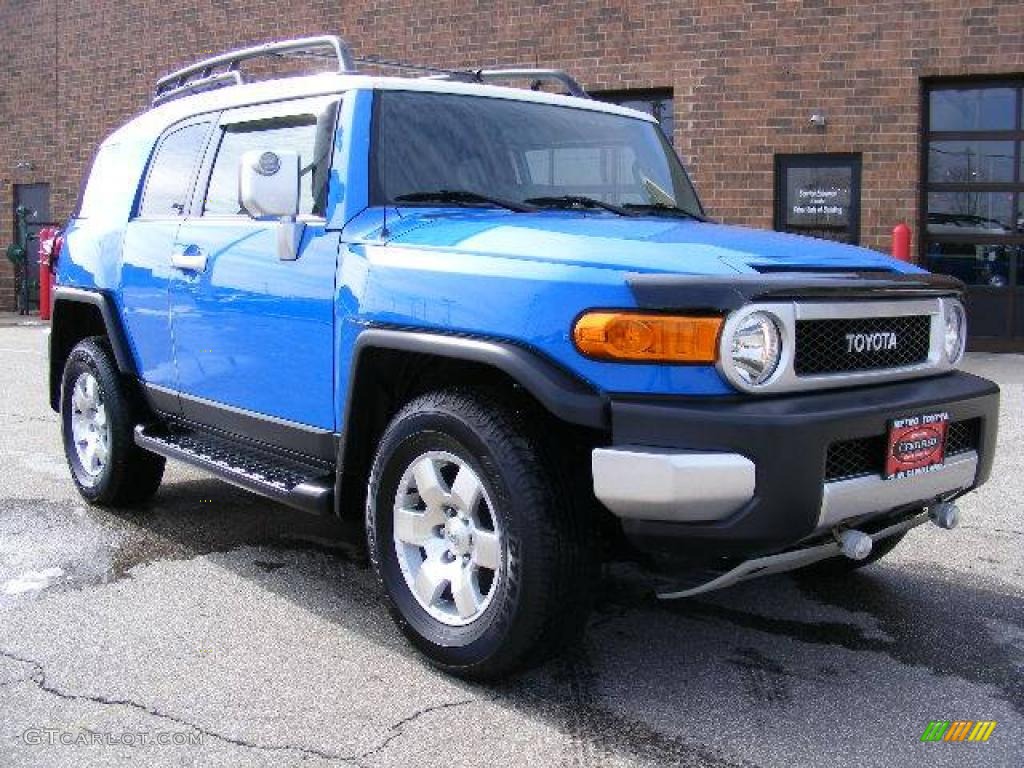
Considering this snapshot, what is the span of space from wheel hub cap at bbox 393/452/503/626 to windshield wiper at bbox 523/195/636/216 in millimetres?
1170

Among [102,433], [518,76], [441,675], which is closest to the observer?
[441,675]

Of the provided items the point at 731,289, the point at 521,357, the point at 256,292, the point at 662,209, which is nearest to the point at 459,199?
the point at 256,292

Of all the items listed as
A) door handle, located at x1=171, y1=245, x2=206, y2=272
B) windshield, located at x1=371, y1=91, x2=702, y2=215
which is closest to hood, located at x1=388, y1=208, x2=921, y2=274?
windshield, located at x1=371, y1=91, x2=702, y2=215

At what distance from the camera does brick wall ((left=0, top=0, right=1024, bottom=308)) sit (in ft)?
Result: 40.7

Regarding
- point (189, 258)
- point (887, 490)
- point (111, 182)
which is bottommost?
point (887, 490)

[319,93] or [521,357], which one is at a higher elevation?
[319,93]

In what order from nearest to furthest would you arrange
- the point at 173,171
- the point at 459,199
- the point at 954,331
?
the point at 954,331, the point at 459,199, the point at 173,171

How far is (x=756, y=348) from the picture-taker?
3.00 meters

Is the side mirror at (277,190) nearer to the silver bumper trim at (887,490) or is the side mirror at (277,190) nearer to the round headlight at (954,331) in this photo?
the silver bumper trim at (887,490)

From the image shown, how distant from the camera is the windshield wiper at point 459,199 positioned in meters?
3.92

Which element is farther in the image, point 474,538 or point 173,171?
point 173,171

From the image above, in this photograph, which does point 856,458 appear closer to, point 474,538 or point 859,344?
point 859,344

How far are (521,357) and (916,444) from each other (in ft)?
3.94

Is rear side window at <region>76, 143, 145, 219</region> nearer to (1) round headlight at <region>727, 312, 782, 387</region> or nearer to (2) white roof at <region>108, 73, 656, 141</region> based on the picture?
(2) white roof at <region>108, 73, 656, 141</region>
